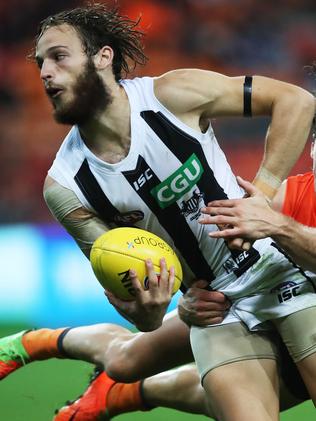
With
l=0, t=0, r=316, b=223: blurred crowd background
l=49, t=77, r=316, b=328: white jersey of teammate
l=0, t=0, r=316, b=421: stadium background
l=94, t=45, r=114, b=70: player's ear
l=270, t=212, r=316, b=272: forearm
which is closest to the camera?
l=270, t=212, r=316, b=272: forearm

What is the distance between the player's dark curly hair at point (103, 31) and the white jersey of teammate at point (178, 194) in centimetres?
22

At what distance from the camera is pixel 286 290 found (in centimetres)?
331

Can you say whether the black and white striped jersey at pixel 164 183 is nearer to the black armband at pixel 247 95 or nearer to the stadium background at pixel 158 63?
the black armband at pixel 247 95

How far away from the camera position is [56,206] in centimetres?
333

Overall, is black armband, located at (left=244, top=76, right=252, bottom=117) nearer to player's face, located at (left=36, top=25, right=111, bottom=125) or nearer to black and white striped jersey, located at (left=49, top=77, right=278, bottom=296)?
black and white striped jersey, located at (left=49, top=77, right=278, bottom=296)

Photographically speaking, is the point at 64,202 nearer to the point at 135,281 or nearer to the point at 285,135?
the point at 135,281

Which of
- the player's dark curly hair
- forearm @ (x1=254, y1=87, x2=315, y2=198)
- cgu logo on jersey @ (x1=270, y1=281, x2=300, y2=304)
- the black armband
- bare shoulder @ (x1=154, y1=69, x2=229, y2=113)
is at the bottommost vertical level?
cgu logo on jersey @ (x1=270, y1=281, x2=300, y2=304)

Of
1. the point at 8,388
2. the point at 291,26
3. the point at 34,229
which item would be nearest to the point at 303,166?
the point at 291,26

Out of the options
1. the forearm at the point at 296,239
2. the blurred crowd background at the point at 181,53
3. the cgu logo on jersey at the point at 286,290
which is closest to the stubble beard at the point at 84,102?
the forearm at the point at 296,239

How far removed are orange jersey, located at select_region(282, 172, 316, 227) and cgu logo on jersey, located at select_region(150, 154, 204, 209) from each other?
58cm

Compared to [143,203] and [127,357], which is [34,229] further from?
[143,203]

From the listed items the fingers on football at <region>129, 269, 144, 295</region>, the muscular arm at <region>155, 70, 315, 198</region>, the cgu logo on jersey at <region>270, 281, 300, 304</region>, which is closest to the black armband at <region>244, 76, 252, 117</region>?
the muscular arm at <region>155, 70, 315, 198</region>

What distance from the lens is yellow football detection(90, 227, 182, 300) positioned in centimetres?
296

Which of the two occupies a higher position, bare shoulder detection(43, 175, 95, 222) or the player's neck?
the player's neck
